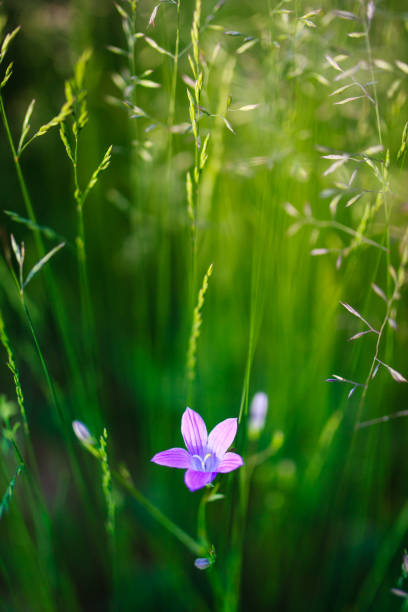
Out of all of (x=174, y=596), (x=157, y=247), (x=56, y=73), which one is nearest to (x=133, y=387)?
(x=157, y=247)

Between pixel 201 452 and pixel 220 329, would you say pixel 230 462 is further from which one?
pixel 220 329

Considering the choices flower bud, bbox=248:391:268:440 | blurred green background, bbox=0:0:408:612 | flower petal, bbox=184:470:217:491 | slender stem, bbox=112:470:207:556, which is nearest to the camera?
flower petal, bbox=184:470:217:491

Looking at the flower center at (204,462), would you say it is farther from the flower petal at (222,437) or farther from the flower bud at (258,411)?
the flower bud at (258,411)

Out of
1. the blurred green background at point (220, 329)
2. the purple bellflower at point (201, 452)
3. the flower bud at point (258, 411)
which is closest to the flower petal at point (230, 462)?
the purple bellflower at point (201, 452)

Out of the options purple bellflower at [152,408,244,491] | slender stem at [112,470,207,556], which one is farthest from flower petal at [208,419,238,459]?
slender stem at [112,470,207,556]

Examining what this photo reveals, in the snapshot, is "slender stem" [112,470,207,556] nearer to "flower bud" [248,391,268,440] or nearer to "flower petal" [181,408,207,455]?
"flower petal" [181,408,207,455]

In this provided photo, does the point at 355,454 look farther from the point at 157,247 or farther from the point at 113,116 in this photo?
the point at 113,116

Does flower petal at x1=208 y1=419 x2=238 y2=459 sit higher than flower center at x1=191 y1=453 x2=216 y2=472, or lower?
higher
